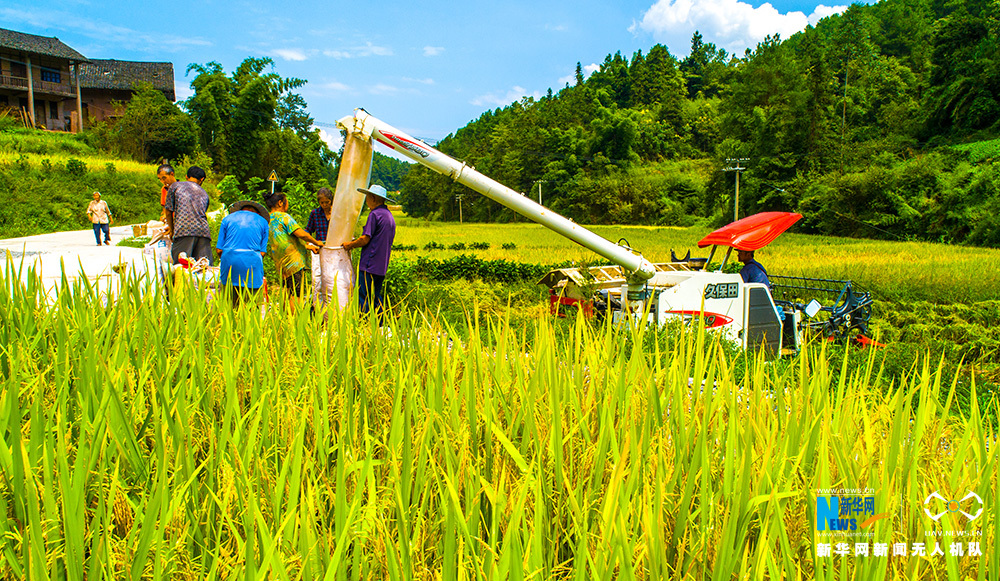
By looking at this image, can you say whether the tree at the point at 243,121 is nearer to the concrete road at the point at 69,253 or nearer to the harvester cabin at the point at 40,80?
the harvester cabin at the point at 40,80

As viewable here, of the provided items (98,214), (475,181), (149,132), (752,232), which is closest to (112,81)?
(149,132)

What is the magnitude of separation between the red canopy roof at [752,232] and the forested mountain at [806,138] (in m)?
26.9

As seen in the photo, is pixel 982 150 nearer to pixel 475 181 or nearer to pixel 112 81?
pixel 475 181

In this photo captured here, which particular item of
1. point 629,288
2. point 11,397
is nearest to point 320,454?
point 11,397

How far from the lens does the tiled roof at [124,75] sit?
4716 cm

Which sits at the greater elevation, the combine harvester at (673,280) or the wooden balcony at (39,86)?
the wooden balcony at (39,86)

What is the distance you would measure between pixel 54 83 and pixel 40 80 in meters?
0.97

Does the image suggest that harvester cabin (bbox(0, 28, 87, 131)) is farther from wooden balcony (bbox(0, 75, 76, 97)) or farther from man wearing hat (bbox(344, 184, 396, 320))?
man wearing hat (bbox(344, 184, 396, 320))

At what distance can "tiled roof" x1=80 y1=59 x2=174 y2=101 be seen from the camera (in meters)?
47.2

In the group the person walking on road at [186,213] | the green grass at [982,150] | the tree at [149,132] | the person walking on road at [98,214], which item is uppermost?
the tree at [149,132]

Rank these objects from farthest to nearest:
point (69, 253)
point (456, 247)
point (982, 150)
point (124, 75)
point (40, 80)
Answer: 1. point (124, 75)
2. point (40, 80)
3. point (982, 150)
4. point (456, 247)
5. point (69, 253)

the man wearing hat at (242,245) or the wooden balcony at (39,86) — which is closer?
the man wearing hat at (242,245)

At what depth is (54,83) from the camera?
136ft

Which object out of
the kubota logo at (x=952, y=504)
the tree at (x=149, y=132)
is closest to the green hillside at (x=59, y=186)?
the tree at (x=149, y=132)
